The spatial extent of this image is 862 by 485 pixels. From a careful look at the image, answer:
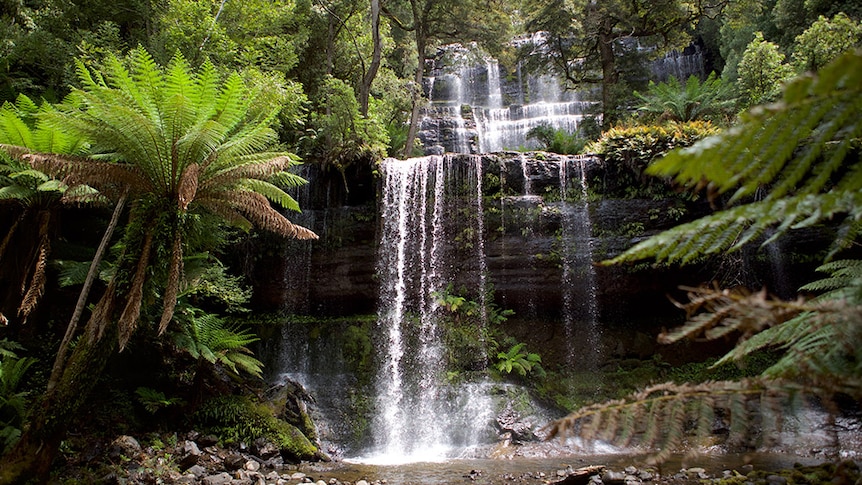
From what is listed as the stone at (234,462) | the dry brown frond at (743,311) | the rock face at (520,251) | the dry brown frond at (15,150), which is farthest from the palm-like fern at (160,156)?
the rock face at (520,251)

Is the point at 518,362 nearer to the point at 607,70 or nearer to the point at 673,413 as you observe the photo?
the point at 673,413

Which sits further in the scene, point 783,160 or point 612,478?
point 612,478

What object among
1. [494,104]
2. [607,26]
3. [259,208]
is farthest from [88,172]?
[494,104]

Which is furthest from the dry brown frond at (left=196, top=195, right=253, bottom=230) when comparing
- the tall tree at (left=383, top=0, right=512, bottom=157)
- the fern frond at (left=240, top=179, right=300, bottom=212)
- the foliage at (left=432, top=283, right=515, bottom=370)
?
the tall tree at (left=383, top=0, right=512, bottom=157)

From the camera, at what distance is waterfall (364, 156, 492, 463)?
812cm

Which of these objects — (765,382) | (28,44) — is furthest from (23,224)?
(765,382)

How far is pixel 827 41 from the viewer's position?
10.8 m

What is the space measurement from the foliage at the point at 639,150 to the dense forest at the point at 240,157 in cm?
5

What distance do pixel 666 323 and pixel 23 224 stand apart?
10703 millimetres

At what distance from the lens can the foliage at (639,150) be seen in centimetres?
975

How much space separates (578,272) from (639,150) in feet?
8.83

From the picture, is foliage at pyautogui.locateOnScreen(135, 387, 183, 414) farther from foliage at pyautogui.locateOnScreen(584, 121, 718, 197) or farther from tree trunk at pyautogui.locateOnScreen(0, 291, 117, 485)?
foliage at pyautogui.locateOnScreen(584, 121, 718, 197)

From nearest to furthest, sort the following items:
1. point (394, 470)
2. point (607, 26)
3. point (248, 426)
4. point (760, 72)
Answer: point (394, 470) → point (248, 426) → point (760, 72) → point (607, 26)

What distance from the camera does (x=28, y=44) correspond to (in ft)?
29.7
